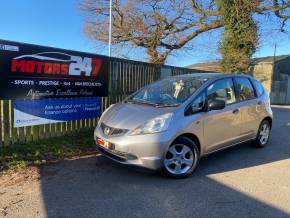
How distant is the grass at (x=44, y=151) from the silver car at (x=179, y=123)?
120cm

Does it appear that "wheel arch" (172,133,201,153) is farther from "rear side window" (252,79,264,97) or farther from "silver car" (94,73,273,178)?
"rear side window" (252,79,264,97)

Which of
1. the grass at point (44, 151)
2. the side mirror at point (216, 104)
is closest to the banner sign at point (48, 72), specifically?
the grass at point (44, 151)

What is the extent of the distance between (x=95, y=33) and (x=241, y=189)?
71.8 ft

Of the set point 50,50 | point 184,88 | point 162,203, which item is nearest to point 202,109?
point 184,88

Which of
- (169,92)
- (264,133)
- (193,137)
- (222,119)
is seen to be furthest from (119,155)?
(264,133)

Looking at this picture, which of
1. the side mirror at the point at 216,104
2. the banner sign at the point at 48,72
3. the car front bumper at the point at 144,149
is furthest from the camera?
the banner sign at the point at 48,72

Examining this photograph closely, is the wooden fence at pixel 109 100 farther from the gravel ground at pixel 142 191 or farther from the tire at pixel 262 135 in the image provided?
the tire at pixel 262 135

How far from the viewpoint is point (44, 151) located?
19.1 feet

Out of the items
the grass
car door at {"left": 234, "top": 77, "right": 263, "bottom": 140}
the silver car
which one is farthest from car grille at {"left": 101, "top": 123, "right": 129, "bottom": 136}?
car door at {"left": 234, "top": 77, "right": 263, "bottom": 140}

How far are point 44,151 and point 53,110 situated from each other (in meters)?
1.04

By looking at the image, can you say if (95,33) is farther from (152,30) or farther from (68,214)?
(68,214)

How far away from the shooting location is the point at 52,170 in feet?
16.1

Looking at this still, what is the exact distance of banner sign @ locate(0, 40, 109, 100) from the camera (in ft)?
18.4

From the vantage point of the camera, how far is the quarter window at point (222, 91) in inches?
207
